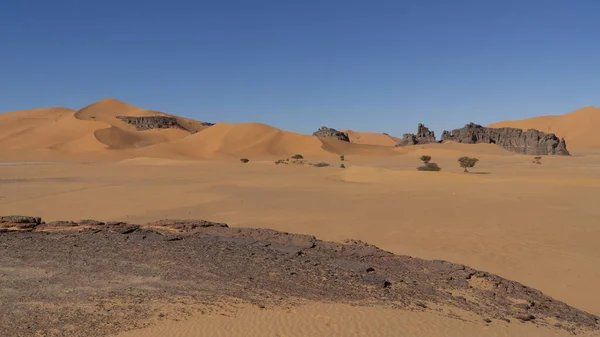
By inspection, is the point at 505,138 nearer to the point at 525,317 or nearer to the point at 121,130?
the point at 121,130

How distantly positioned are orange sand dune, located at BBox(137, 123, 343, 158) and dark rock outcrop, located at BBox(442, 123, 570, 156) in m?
29.4

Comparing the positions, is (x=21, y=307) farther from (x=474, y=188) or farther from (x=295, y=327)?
(x=474, y=188)

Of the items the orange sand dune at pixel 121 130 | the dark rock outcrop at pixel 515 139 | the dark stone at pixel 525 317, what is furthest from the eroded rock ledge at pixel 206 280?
the orange sand dune at pixel 121 130

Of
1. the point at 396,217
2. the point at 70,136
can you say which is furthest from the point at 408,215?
the point at 70,136

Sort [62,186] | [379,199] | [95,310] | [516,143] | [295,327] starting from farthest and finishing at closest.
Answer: [516,143] → [62,186] → [379,199] → [95,310] → [295,327]

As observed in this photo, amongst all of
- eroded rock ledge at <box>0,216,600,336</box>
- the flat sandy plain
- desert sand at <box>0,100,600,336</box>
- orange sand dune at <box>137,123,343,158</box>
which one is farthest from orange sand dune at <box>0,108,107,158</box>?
eroded rock ledge at <box>0,216,600,336</box>

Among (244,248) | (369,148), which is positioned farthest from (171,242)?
(369,148)

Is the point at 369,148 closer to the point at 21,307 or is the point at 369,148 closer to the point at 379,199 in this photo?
the point at 379,199

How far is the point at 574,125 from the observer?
13425cm

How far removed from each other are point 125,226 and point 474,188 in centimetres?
1762

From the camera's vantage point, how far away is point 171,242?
11039mm

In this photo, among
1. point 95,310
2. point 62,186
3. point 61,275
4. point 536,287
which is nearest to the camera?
point 95,310

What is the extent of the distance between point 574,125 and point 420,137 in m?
63.3

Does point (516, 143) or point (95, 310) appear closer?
point (95, 310)
